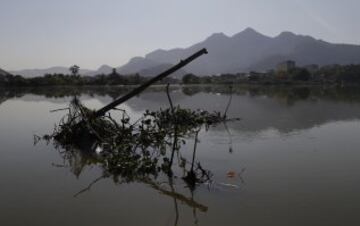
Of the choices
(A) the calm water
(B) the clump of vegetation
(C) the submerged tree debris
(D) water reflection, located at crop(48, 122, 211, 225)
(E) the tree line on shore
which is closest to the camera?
(A) the calm water

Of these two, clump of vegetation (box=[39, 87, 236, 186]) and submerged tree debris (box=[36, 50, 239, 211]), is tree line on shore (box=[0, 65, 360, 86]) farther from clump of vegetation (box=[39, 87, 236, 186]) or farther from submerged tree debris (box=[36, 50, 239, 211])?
clump of vegetation (box=[39, 87, 236, 186])

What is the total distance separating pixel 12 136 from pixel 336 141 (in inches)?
563

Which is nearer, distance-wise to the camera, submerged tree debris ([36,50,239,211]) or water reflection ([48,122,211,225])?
water reflection ([48,122,211,225])

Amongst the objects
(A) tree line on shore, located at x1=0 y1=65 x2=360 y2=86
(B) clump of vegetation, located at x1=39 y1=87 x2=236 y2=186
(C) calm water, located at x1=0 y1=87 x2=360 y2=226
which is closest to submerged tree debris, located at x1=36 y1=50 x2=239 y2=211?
(B) clump of vegetation, located at x1=39 y1=87 x2=236 y2=186

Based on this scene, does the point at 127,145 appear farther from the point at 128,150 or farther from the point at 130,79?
the point at 130,79

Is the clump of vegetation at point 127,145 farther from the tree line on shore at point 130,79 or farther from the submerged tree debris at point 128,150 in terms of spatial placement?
the tree line on shore at point 130,79

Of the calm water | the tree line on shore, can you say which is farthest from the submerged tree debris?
the tree line on shore

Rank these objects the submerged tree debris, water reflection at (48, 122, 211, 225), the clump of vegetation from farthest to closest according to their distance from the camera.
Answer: the clump of vegetation → the submerged tree debris → water reflection at (48, 122, 211, 225)

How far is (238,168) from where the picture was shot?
12.0m

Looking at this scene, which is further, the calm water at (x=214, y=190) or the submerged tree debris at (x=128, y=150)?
the submerged tree debris at (x=128, y=150)

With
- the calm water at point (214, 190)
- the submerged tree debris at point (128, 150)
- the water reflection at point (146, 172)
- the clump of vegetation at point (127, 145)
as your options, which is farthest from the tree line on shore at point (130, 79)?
the water reflection at point (146, 172)

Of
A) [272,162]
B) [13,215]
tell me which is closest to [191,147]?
[272,162]

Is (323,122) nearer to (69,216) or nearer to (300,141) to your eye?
(300,141)

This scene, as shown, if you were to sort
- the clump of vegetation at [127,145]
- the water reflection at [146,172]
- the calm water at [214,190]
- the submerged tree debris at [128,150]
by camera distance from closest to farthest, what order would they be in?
the calm water at [214,190] < the water reflection at [146,172] < the submerged tree debris at [128,150] < the clump of vegetation at [127,145]
